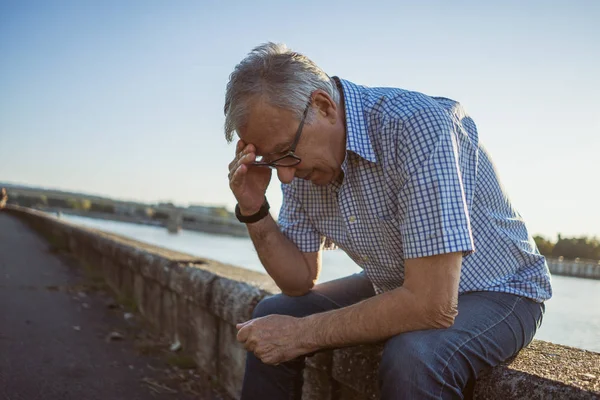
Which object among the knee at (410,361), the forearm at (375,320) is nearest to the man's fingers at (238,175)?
the forearm at (375,320)

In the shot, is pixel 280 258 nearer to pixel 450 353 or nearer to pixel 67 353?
pixel 450 353

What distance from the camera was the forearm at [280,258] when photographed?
209cm

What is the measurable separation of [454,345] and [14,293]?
15.0 feet

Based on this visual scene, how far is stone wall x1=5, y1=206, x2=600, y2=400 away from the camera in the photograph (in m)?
1.41

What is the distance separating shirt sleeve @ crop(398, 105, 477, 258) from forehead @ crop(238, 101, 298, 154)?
39 centimetres

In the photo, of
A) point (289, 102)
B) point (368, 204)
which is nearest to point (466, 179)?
point (368, 204)

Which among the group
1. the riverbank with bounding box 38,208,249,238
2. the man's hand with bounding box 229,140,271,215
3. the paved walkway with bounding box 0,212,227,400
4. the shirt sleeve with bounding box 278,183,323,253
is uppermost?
the man's hand with bounding box 229,140,271,215

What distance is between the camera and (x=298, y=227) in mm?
2184

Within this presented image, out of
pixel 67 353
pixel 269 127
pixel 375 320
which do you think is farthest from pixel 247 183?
pixel 67 353

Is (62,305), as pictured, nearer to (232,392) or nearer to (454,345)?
(232,392)

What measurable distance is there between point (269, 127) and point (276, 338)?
648 millimetres

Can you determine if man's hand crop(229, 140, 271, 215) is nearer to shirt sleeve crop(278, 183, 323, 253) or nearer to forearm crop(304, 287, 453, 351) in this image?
shirt sleeve crop(278, 183, 323, 253)

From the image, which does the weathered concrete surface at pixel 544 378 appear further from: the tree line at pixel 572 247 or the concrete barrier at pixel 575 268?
the concrete barrier at pixel 575 268

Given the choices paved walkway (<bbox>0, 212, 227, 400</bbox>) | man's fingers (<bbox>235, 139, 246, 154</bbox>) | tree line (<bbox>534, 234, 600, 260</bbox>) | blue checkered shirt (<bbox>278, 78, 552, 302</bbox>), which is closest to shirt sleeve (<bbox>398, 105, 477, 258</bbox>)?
blue checkered shirt (<bbox>278, 78, 552, 302</bbox>)
